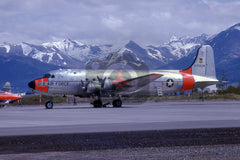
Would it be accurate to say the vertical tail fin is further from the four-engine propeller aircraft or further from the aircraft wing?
the aircraft wing

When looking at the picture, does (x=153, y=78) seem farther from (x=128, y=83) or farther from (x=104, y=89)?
(x=104, y=89)

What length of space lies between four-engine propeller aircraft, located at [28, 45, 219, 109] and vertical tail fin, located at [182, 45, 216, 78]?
9.7 inches

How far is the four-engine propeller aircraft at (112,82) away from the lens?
42812mm

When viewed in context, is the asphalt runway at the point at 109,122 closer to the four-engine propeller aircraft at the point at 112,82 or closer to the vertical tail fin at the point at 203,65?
the four-engine propeller aircraft at the point at 112,82

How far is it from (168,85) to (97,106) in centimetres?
907

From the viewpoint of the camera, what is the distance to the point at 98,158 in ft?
32.9

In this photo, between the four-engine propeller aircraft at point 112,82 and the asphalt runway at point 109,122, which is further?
the four-engine propeller aircraft at point 112,82

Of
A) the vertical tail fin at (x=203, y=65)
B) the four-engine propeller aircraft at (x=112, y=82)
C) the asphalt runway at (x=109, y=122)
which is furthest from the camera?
the vertical tail fin at (x=203, y=65)

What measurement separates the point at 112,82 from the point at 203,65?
13137 mm

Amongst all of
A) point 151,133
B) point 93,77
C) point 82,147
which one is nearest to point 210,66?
point 93,77

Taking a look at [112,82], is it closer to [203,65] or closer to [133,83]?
[133,83]

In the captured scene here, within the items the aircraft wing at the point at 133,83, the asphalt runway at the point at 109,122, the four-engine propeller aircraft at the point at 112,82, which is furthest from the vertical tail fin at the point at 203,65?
the asphalt runway at the point at 109,122

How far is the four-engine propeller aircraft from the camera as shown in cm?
4281

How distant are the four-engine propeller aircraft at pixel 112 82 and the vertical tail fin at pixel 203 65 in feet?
0.81
